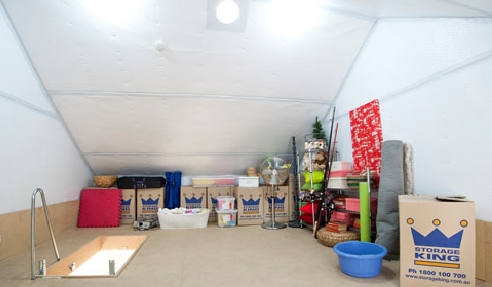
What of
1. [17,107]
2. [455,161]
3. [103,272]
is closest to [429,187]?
[455,161]

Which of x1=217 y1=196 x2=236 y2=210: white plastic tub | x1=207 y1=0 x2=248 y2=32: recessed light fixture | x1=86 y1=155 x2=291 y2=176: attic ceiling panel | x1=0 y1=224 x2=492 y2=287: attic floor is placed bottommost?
x1=0 y1=224 x2=492 y2=287: attic floor

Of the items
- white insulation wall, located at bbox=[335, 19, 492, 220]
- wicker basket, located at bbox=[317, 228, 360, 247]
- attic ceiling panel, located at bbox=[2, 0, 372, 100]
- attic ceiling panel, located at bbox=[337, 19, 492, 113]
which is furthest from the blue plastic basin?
attic ceiling panel, located at bbox=[2, 0, 372, 100]

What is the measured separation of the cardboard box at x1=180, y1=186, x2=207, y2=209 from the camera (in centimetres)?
494

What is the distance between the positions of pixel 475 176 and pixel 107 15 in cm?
353

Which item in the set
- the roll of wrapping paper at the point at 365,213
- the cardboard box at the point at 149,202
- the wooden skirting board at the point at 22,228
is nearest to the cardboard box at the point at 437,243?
the roll of wrapping paper at the point at 365,213

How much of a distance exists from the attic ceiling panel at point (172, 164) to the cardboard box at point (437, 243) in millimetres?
3238

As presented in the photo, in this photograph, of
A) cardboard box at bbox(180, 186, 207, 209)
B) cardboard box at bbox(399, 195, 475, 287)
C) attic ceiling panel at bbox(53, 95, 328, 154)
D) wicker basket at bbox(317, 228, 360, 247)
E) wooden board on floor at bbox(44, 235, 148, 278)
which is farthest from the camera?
cardboard box at bbox(180, 186, 207, 209)

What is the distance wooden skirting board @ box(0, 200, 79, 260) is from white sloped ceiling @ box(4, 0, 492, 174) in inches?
43.9

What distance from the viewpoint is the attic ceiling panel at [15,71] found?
2.95 m

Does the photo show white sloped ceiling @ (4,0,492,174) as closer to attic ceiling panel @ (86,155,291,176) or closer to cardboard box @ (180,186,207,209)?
attic ceiling panel @ (86,155,291,176)

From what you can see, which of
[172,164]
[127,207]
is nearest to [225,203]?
[172,164]

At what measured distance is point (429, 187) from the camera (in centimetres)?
275

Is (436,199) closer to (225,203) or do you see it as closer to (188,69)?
(188,69)

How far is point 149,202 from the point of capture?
4.89 m
